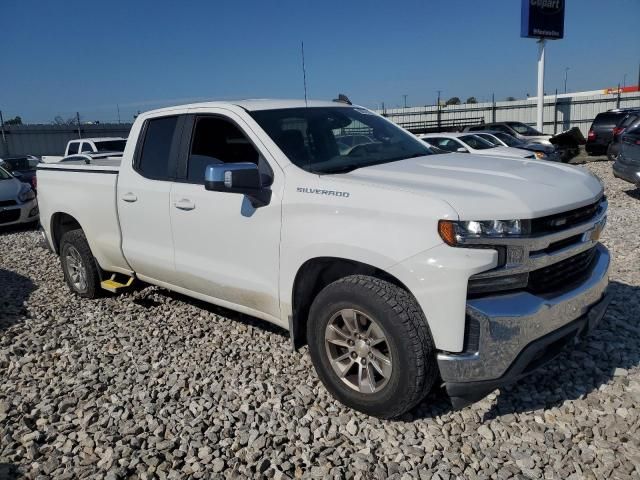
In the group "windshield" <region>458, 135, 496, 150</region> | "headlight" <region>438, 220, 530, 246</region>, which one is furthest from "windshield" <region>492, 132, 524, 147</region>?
"headlight" <region>438, 220, 530, 246</region>

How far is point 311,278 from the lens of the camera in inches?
135

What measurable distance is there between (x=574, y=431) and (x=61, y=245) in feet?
16.8

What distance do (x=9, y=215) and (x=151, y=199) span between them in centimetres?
817

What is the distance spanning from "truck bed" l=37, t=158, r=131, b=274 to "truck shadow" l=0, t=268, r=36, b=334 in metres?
0.83

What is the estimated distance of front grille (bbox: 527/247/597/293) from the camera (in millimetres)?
2887

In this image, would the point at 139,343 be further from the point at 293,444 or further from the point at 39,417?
the point at 293,444

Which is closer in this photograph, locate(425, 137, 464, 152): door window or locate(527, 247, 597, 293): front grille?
locate(527, 247, 597, 293): front grille

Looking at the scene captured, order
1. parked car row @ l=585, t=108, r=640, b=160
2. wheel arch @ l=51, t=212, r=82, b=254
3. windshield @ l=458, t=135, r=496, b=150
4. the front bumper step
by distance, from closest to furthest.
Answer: the front bumper step → wheel arch @ l=51, t=212, r=82, b=254 → windshield @ l=458, t=135, r=496, b=150 → parked car row @ l=585, t=108, r=640, b=160

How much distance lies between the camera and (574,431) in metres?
3.05

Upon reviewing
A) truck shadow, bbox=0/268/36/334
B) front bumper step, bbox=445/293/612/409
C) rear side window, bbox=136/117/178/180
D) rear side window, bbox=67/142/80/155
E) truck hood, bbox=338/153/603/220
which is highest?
rear side window, bbox=136/117/178/180

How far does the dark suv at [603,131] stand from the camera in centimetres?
1844

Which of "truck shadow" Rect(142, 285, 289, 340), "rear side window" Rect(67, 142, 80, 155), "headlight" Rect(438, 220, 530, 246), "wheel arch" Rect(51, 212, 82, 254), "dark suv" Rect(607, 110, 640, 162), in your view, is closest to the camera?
"headlight" Rect(438, 220, 530, 246)

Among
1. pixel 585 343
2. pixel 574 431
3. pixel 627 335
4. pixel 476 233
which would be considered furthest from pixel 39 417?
pixel 627 335

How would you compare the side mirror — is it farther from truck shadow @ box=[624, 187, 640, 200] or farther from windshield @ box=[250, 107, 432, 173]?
truck shadow @ box=[624, 187, 640, 200]
